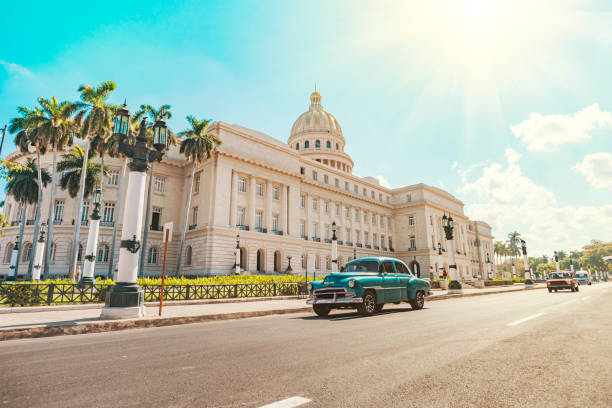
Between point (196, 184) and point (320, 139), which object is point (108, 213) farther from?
point (320, 139)

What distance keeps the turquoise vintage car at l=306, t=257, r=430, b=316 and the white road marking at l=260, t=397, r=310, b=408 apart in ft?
24.1

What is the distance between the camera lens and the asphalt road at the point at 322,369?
314 centimetres

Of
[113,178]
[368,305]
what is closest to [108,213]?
[113,178]

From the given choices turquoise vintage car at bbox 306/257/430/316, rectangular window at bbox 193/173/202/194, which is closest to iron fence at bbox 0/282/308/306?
turquoise vintage car at bbox 306/257/430/316

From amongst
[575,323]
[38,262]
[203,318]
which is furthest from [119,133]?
[38,262]

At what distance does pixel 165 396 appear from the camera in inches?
128

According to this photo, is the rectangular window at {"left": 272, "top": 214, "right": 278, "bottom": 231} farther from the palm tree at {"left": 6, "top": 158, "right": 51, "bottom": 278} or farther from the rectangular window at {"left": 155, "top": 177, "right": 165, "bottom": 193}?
the palm tree at {"left": 6, "top": 158, "right": 51, "bottom": 278}

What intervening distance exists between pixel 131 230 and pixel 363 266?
757 cm

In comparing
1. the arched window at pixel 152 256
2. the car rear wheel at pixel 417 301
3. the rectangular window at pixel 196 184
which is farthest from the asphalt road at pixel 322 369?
the rectangular window at pixel 196 184

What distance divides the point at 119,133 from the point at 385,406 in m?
11.3

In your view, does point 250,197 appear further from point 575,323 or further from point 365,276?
point 575,323

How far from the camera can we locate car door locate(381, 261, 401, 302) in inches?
450

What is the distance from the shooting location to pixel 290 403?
2.99m

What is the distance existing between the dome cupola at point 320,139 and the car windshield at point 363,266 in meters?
59.5
